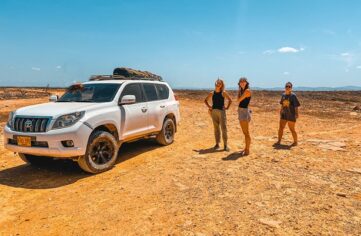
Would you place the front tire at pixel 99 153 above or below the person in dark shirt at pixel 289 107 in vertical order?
below

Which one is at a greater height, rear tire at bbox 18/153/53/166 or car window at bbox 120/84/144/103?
car window at bbox 120/84/144/103

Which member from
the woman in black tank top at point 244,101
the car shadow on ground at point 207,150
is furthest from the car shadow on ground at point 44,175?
the woman in black tank top at point 244,101

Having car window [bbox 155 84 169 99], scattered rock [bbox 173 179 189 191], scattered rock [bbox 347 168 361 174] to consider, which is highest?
car window [bbox 155 84 169 99]

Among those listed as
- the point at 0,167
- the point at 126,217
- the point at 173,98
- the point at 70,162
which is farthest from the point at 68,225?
the point at 173,98

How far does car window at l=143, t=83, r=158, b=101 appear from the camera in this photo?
27.5 feet

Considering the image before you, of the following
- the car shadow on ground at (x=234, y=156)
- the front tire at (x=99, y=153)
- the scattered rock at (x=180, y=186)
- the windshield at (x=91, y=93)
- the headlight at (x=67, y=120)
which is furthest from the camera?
the car shadow on ground at (x=234, y=156)

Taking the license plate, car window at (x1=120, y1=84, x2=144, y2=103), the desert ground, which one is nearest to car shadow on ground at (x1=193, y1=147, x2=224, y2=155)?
the desert ground

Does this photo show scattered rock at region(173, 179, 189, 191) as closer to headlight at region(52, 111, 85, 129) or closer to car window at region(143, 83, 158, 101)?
headlight at region(52, 111, 85, 129)

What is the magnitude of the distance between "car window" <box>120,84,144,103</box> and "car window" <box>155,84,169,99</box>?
91cm

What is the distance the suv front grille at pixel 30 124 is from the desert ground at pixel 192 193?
102 cm

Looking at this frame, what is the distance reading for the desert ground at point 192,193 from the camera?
4.19m

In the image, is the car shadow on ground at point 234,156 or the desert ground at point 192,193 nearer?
the desert ground at point 192,193

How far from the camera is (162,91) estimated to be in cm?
912

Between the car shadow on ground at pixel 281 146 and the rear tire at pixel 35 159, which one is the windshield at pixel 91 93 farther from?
the car shadow on ground at pixel 281 146
